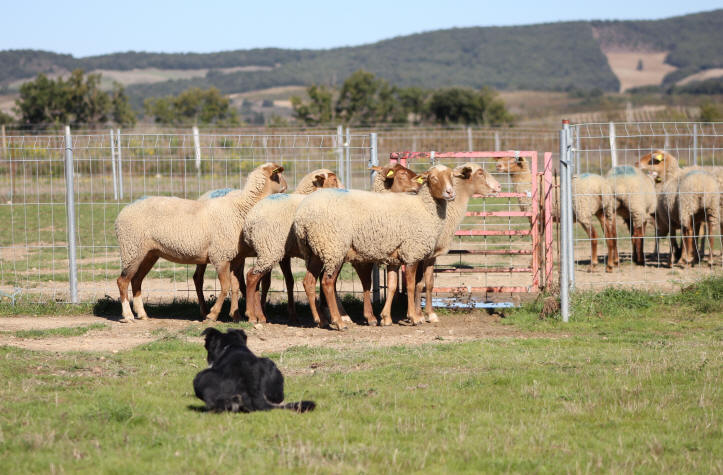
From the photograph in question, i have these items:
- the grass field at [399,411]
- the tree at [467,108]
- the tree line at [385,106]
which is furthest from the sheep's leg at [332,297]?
the tree at [467,108]

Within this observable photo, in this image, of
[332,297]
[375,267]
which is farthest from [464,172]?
[332,297]

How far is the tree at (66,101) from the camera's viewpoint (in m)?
45.7

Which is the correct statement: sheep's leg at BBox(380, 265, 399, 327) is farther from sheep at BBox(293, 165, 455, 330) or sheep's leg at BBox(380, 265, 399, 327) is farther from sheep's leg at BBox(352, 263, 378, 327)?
sheep's leg at BBox(352, 263, 378, 327)

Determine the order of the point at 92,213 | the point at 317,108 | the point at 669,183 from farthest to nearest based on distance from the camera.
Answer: the point at 317,108 → the point at 669,183 → the point at 92,213

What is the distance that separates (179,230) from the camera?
11305 mm

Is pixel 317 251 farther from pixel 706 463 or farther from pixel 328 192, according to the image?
pixel 706 463

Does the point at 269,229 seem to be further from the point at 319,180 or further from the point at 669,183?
the point at 669,183

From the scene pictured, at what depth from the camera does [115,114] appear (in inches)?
1923

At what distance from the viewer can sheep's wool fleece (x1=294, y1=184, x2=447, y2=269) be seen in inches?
423

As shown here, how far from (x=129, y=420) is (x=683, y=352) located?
18.5ft

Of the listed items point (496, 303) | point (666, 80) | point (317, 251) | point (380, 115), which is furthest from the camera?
point (666, 80)

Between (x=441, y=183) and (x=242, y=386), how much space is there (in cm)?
533

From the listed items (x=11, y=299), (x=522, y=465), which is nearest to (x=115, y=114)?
(x=11, y=299)

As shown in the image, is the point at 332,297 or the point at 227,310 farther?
the point at 227,310
